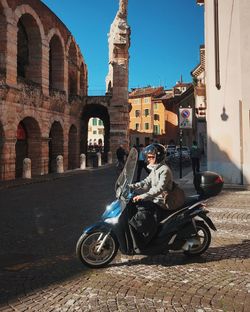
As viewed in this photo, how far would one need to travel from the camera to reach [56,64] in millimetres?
25719

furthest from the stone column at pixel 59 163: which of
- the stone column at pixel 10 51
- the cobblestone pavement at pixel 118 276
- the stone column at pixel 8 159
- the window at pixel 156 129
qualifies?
the window at pixel 156 129

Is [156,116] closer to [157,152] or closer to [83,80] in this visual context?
[83,80]

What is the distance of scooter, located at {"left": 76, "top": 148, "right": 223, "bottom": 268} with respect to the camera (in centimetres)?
494

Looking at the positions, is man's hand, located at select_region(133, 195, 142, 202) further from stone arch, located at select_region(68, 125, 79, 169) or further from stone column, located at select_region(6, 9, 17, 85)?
stone arch, located at select_region(68, 125, 79, 169)

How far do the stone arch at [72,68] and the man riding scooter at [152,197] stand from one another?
24405mm

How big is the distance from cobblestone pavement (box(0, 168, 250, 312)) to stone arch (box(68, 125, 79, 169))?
68.7 feet

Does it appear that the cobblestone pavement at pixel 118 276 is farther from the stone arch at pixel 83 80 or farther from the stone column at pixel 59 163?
the stone arch at pixel 83 80

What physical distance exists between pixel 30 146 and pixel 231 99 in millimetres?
12326

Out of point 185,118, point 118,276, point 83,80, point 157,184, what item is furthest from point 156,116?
point 118,276

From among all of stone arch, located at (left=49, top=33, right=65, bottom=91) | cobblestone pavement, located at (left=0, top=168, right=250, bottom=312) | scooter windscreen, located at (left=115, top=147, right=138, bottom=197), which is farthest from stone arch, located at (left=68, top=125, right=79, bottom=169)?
scooter windscreen, located at (left=115, top=147, right=138, bottom=197)

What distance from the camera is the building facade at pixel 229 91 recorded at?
530 inches

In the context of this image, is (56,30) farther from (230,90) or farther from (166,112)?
(166,112)

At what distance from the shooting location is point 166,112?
250 feet

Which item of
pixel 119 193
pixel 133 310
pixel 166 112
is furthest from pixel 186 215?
pixel 166 112
